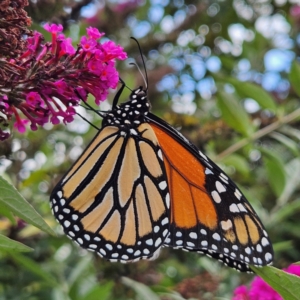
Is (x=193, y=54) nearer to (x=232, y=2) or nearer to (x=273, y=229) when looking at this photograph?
(x=232, y=2)

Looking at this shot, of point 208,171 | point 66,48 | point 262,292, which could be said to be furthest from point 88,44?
point 262,292

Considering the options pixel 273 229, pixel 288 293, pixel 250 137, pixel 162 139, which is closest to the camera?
pixel 288 293

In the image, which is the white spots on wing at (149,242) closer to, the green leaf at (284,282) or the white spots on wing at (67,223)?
the white spots on wing at (67,223)

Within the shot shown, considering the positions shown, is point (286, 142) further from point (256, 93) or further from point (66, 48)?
point (66, 48)

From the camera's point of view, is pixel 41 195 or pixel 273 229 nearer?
pixel 41 195

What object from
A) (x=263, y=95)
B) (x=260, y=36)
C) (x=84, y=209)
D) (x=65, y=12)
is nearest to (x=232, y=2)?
(x=260, y=36)

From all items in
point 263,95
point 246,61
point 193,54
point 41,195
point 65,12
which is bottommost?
point 41,195
